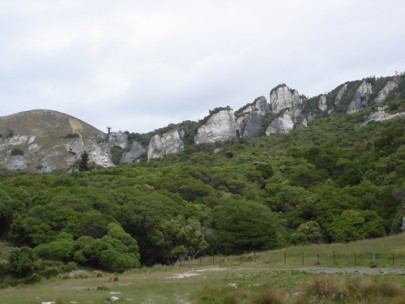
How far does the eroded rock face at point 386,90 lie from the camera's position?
141200mm

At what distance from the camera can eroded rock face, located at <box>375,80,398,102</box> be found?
141 metres

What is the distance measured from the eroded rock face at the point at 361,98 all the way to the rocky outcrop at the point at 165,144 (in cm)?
5435

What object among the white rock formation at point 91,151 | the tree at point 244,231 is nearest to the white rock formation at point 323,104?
the white rock formation at point 91,151

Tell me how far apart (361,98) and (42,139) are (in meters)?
102

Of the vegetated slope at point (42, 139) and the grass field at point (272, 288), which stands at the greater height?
the vegetated slope at point (42, 139)

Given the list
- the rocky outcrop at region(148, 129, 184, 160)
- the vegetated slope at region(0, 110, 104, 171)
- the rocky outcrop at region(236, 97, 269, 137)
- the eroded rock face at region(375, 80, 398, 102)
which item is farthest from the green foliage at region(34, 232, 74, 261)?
the eroded rock face at region(375, 80, 398, 102)

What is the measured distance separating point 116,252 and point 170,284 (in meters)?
13.7

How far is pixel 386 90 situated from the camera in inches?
5615

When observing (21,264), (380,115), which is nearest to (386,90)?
(380,115)

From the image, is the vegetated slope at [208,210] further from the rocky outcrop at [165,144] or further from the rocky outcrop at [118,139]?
the rocky outcrop at [118,139]

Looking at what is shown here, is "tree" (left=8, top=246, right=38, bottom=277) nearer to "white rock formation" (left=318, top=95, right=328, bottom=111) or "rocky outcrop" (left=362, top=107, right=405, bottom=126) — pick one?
"rocky outcrop" (left=362, top=107, right=405, bottom=126)

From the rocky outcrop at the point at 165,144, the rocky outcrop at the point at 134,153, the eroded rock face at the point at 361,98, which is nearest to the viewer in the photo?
the rocky outcrop at the point at 165,144

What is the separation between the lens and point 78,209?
39562 millimetres

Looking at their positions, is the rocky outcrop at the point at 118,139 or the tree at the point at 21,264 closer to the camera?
the tree at the point at 21,264
